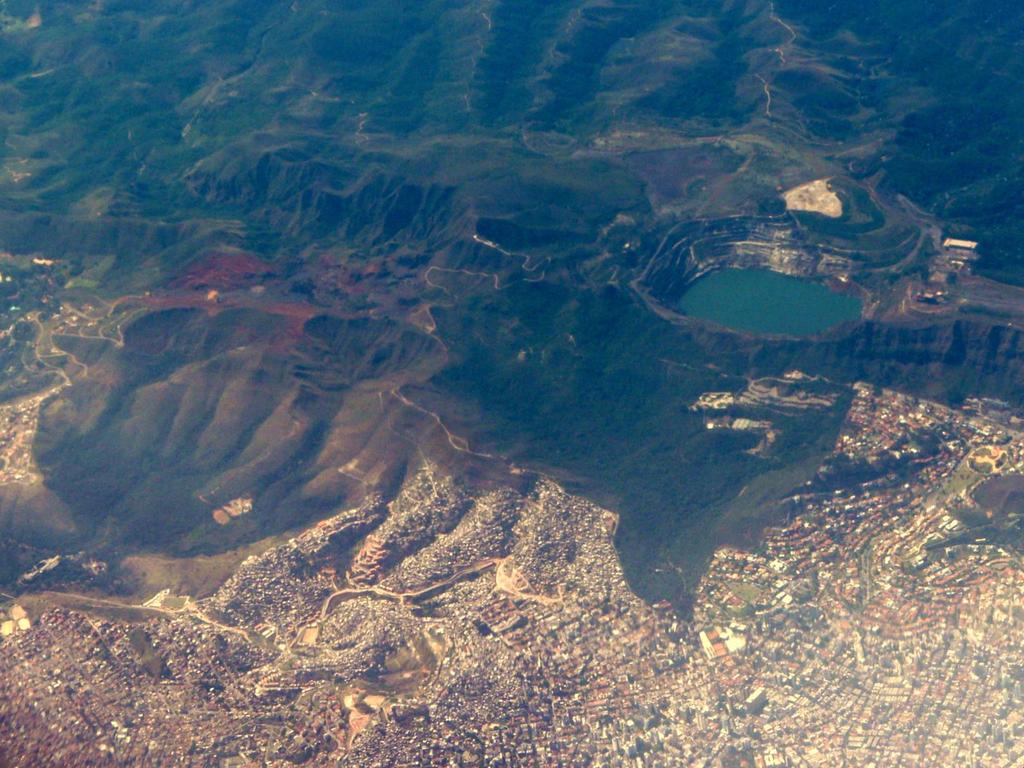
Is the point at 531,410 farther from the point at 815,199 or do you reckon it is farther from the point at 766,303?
the point at 815,199

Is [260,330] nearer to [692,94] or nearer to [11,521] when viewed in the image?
[11,521]

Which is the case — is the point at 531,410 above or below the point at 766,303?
below

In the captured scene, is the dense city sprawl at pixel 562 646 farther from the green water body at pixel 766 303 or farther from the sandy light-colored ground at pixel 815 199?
the sandy light-colored ground at pixel 815 199

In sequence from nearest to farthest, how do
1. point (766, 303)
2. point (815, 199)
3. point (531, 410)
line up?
1. point (531, 410)
2. point (766, 303)
3. point (815, 199)

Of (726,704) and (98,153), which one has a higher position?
(98,153)

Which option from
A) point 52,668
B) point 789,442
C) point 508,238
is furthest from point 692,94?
point 52,668

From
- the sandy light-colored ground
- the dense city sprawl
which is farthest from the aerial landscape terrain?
the sandy light-colored ground

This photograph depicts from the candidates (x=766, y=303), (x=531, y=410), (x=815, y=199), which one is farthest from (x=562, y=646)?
(x=815, y=199)
